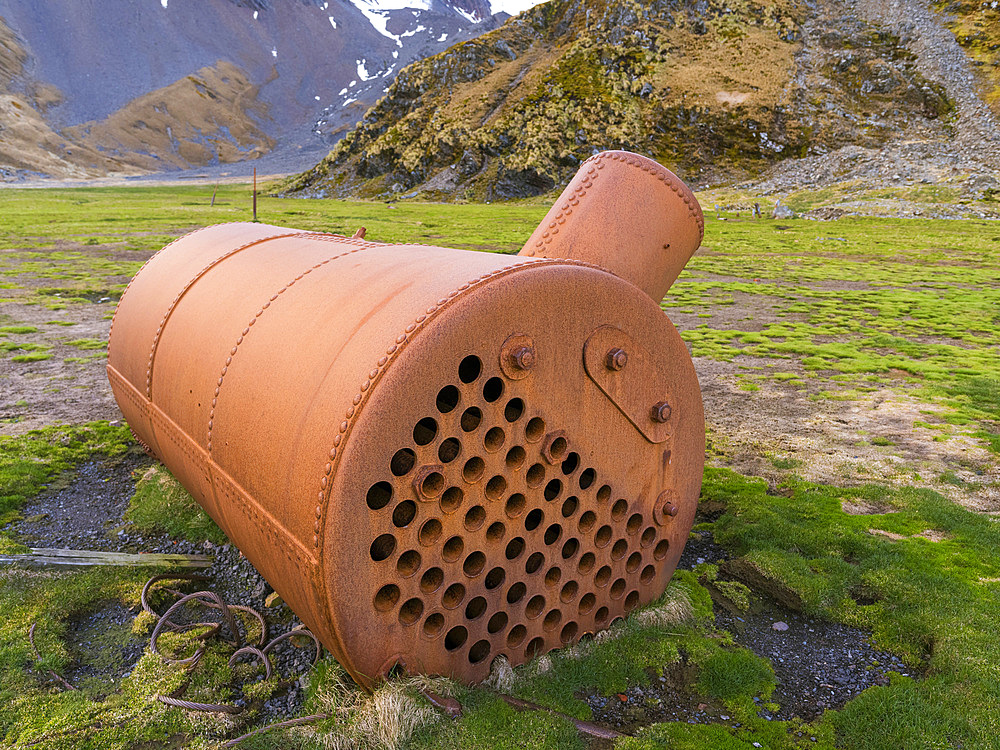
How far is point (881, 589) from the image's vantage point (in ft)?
18.5

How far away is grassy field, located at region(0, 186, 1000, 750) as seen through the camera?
407cm

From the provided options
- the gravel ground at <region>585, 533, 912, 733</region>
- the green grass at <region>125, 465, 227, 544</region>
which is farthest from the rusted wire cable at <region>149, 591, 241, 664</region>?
the gravel ground at <region>585, 533, 912, 733</region>

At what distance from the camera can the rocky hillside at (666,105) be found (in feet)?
224

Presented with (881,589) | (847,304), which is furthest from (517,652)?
(847,304)

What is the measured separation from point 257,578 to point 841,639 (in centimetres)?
504

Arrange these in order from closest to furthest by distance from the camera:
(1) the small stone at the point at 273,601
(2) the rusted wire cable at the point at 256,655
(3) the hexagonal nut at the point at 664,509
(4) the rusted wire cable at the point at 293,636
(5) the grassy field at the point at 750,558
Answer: (5) the grassy field at the point at 750,558 → (2) the rusted wire cable at the point at 256,655 → (4) the rusted wire cable at the point at 293,636 → (3) the hexagonal nut at the point at 664,509 → (1) the small stone at the point at 273,601

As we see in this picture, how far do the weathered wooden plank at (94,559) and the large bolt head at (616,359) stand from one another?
4.45 meters

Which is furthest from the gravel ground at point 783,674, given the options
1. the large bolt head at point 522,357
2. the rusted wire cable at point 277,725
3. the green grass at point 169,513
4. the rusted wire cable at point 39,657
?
the green grass at point 169,513

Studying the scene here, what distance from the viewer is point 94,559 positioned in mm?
6016

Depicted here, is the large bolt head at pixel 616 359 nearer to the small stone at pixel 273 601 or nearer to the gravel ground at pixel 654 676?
the gravel ground at pixel 654 676

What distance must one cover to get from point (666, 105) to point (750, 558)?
3097 inches

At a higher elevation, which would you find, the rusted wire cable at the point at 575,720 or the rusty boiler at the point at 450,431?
the rusty boiler at the point at 450,431

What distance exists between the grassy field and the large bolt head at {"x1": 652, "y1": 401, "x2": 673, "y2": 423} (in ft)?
5.27

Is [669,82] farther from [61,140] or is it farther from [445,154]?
[61,140]
